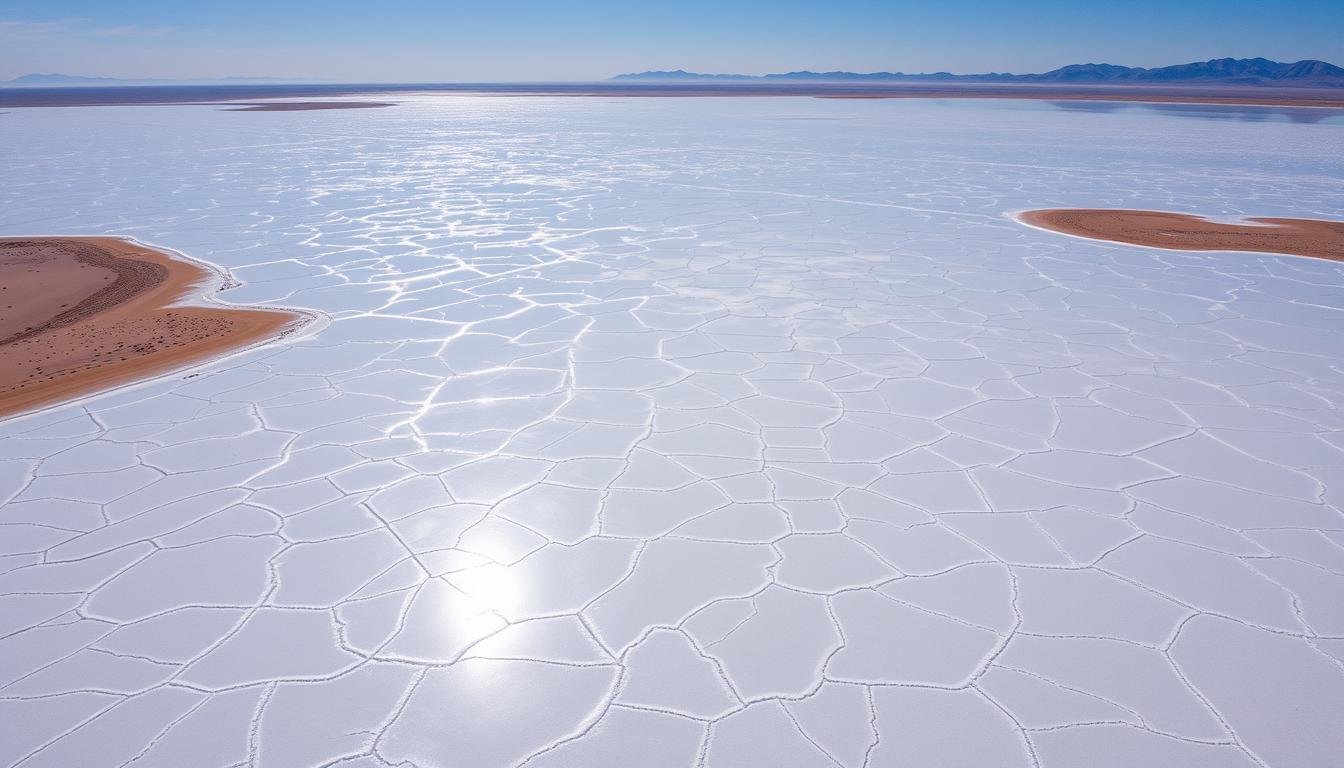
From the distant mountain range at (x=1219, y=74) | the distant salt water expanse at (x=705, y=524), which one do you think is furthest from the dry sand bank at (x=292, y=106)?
the distant mountain range at (x=1219, y=74)

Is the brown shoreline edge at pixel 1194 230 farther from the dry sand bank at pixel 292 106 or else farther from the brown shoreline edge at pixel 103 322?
the dry sand bank at pixel 292 106

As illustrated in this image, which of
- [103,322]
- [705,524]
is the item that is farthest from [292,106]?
[705,524]

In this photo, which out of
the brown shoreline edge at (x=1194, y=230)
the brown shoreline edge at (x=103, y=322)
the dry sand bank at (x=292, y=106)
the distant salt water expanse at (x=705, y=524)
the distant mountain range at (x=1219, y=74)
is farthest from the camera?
the distant mountain range at (x=1219, y=74)

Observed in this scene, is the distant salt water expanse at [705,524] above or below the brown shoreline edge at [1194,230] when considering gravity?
below

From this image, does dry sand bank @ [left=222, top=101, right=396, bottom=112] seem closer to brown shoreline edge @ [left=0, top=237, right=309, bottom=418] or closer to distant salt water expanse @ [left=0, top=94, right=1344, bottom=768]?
brown shoreline edge @ [left=0, top=237, right=309, bottom=418]

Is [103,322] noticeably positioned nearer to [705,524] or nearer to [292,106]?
[705,524]

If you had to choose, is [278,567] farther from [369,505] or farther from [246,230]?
[246,230]

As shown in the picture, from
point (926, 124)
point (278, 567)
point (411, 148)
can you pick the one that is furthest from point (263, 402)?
point (926, 124)
